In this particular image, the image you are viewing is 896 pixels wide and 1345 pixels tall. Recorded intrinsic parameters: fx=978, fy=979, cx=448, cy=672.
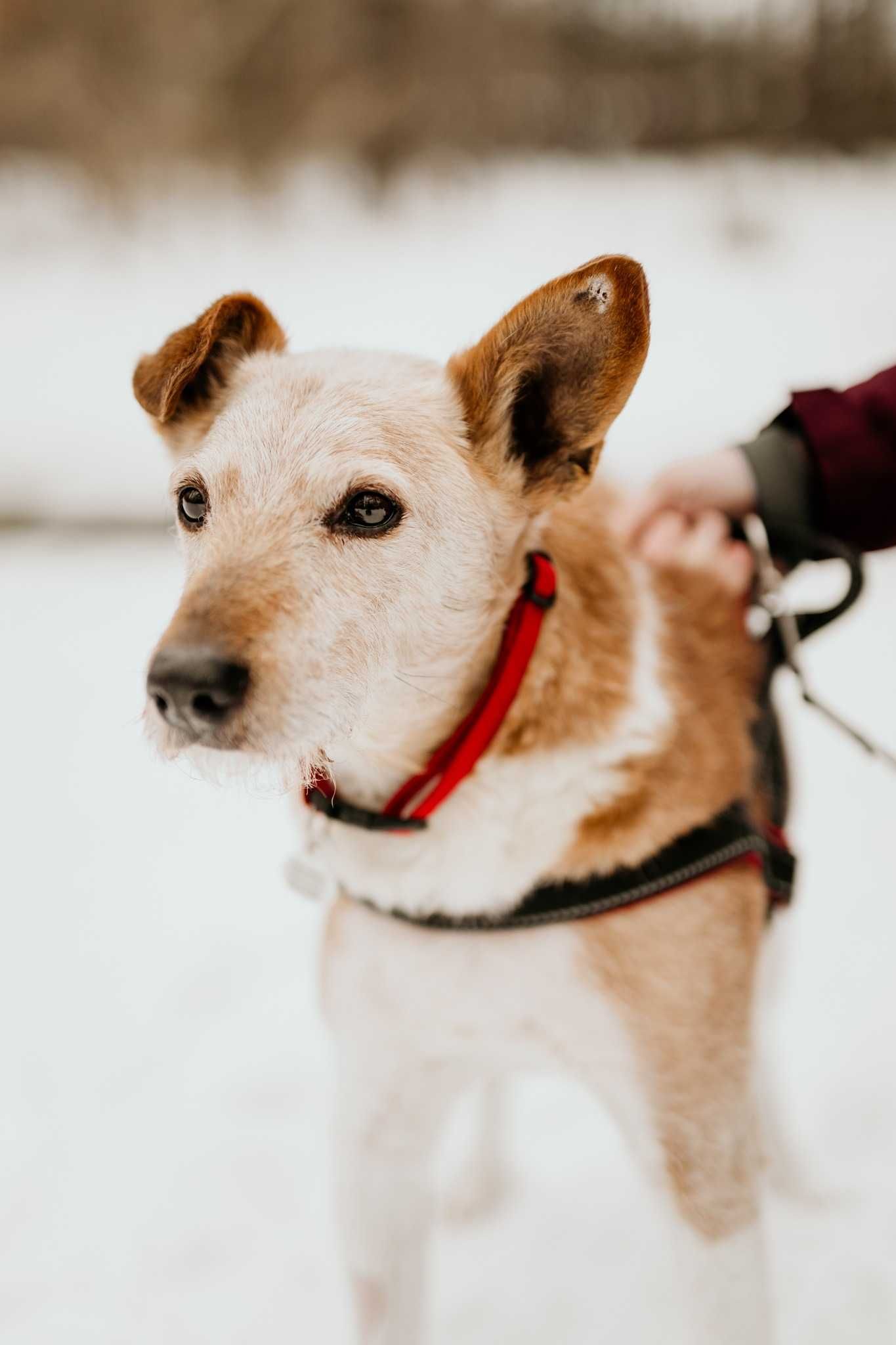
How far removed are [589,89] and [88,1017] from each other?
27.1 ft

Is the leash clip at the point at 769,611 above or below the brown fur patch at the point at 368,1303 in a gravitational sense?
above

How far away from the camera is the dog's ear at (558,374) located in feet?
3.86

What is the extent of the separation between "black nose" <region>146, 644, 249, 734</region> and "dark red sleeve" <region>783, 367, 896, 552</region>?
3.83 feet

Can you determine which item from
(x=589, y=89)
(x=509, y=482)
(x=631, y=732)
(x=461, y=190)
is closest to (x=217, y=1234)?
(x=631, y=732)

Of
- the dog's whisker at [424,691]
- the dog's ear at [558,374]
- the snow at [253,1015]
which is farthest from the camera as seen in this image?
the snow at [253,1015]

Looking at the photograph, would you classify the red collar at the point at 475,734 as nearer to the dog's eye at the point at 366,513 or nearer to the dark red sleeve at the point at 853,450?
the dog's eye at the point at 366,513

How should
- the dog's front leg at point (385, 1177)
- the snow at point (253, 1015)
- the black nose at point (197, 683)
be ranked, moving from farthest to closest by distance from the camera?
the snow at point (253, 1015) < the dog's front leg at point (385, 1177) < the black nose at point (197, 683)

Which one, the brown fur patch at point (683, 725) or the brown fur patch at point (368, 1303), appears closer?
the brown fur patch at point (683, 725)

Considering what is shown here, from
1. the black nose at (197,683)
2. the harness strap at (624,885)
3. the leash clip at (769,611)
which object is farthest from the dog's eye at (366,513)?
the leash clip at (769,611)

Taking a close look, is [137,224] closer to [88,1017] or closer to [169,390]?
[88,1017]

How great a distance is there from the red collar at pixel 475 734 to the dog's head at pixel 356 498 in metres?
0.04

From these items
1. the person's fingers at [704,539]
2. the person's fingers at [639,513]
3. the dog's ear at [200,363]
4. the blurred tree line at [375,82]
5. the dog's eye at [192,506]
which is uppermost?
the blurred tree line at [375,82]

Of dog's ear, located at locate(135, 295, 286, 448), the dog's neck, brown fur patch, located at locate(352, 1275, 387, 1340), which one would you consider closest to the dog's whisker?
the dog's neck

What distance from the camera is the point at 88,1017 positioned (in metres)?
2.74
